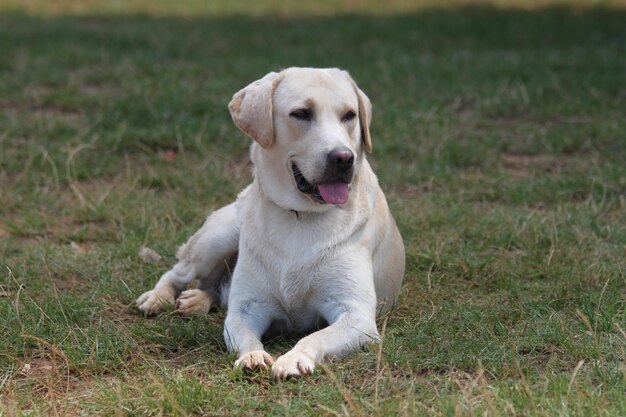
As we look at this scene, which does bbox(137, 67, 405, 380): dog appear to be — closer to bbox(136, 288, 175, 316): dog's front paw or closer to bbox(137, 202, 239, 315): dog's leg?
bbox(137, 202, 239, 315): dog's leg

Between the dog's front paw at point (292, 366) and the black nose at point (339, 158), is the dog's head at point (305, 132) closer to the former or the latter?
the black nose at point (339, 158)

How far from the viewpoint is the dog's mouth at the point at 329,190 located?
14.3 ft

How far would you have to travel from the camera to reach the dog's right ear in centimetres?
445

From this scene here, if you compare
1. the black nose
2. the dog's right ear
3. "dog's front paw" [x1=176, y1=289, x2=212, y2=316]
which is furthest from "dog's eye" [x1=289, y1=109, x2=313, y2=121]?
"dog's front paw" [x1=176, y1=289, x2=212, y2=316]

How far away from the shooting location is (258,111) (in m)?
4.46

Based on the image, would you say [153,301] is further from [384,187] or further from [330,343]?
[384,187]

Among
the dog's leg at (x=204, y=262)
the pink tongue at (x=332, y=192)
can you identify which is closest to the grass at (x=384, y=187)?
the dog's leg at (x=204, y=262)

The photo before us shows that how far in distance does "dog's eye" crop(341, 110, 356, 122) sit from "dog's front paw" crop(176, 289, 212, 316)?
1208 mm

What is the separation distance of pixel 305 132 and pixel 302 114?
0.26 ft

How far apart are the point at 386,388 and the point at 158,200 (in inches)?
128

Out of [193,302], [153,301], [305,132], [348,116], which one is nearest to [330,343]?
[305,132]

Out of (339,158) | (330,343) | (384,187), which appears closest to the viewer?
(330,343)

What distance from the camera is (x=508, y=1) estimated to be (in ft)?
48.5

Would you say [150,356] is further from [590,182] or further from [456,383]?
[590,182]
